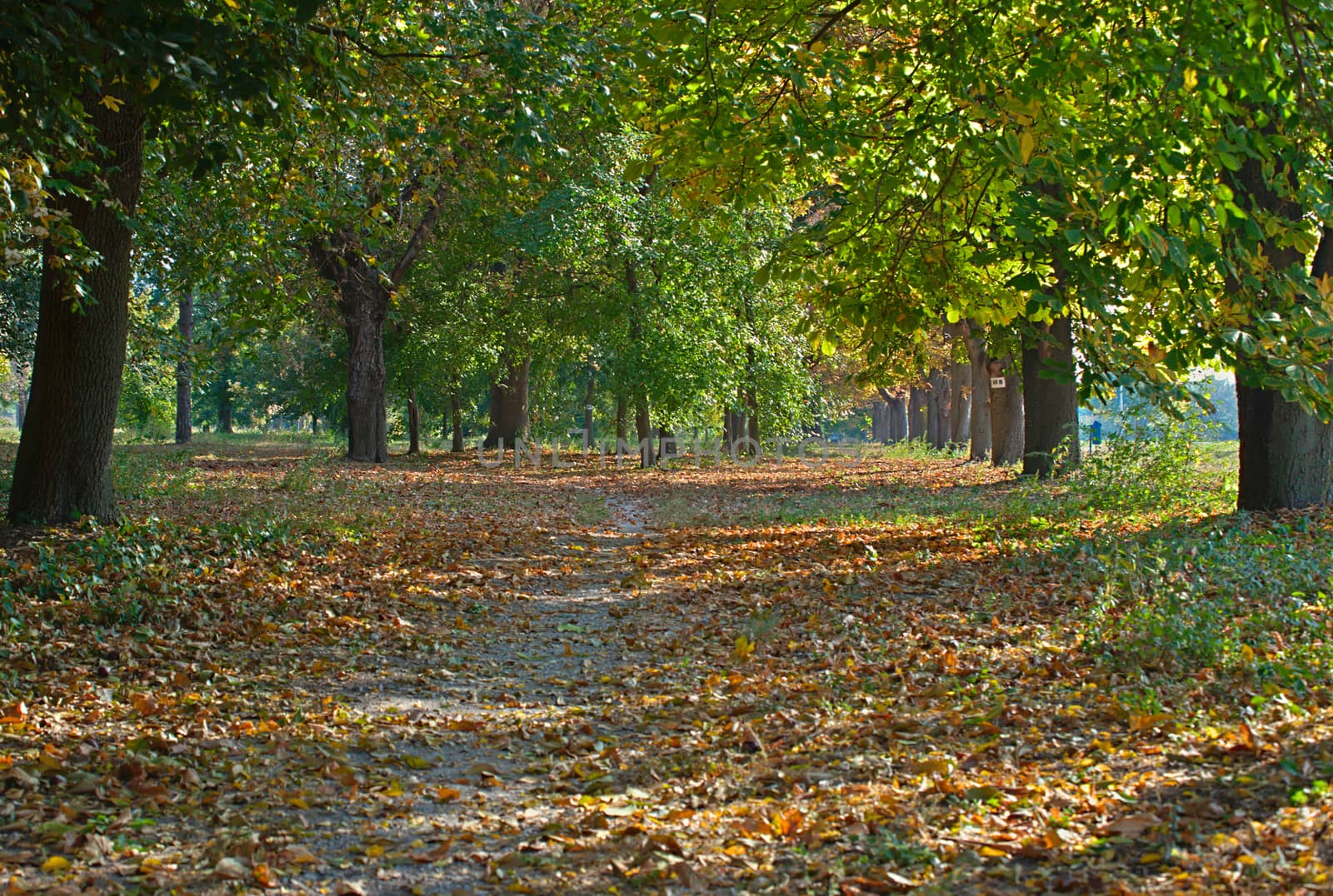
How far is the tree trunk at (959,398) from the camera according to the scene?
120ft

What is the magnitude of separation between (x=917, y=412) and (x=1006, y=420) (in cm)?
4981

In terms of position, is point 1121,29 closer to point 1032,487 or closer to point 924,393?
point 1032,487

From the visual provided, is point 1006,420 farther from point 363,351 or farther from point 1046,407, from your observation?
point 363,351

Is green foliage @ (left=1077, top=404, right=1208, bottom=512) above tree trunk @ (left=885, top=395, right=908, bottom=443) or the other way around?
the other way around

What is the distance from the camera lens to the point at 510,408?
34469 millimetres

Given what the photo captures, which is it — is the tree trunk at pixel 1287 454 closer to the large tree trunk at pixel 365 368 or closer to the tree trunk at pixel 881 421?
the large tree trunk at pixel 365 368

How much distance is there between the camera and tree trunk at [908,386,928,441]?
5440 centimetres

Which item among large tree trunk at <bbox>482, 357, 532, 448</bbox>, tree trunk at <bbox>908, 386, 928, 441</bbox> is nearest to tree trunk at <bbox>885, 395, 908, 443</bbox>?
tree trunk at <bbox>908, 386, 928, 441</bbox>

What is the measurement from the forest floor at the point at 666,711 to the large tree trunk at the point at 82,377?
65cm

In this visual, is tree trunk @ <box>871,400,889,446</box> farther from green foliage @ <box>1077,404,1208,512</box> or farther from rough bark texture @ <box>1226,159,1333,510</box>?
rough bark texture @ <box>1226,159,1333,510</box>

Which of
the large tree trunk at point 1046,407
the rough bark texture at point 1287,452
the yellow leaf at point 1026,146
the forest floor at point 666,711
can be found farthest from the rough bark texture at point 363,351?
the yellow leaf at point 1026,146

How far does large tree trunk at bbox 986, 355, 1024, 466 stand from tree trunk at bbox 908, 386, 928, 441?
24016 millimetres

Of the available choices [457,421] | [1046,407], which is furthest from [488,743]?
[457,421]

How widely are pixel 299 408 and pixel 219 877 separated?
39.3m
